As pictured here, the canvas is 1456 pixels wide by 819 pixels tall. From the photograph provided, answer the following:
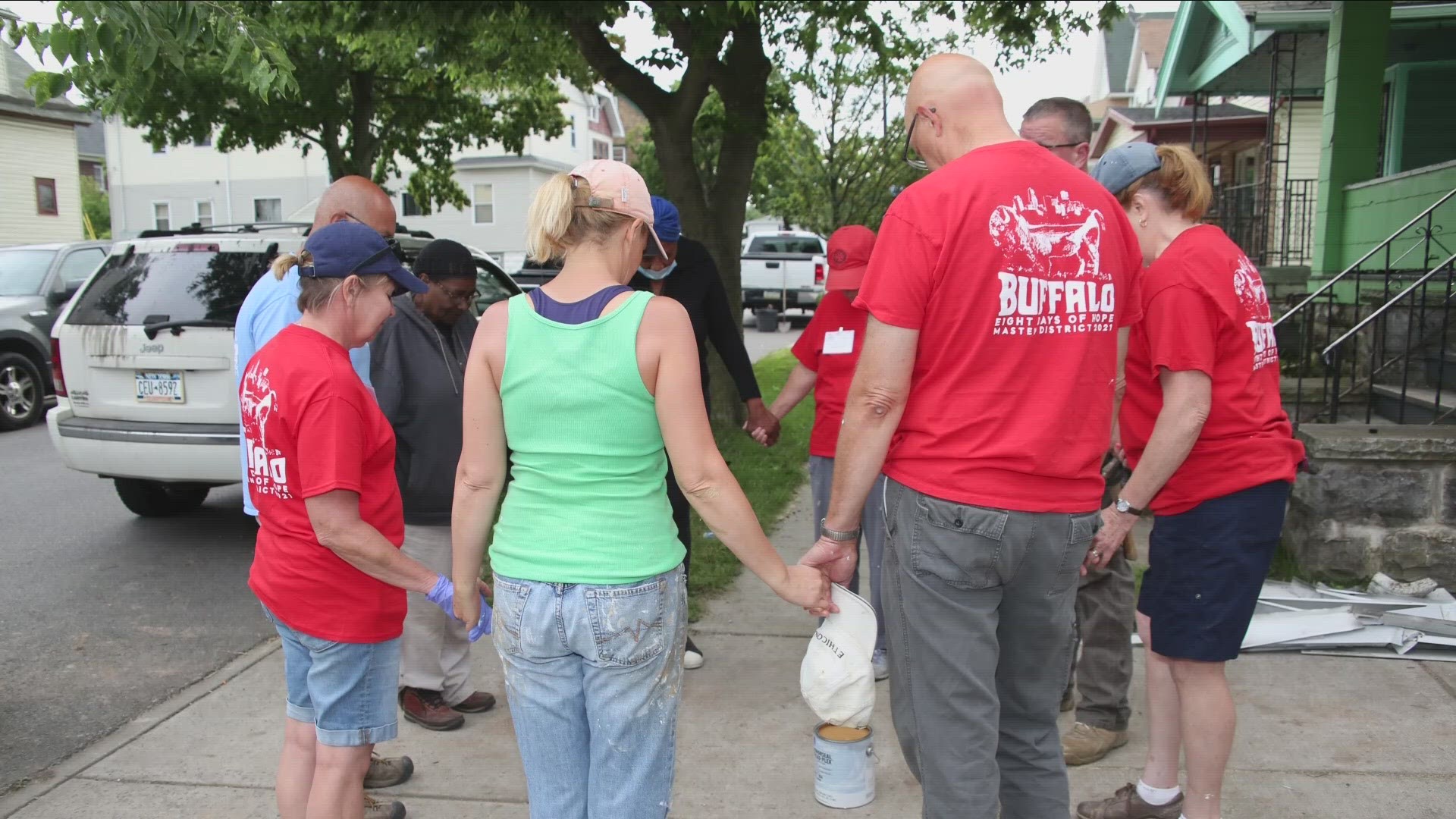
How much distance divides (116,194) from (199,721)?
40554 millimetres

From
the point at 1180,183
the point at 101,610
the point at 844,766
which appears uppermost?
the point at 1180,183

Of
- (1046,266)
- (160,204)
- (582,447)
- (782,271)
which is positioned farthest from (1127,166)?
(160,204)

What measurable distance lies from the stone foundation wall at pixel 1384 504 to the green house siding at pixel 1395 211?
3295 mm

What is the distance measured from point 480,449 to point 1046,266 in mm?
1284

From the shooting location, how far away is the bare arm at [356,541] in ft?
8.33

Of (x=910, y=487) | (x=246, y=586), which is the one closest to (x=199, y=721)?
(x=246, y=586)

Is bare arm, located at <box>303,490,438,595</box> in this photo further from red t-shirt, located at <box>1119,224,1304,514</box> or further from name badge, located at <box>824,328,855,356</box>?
name badge, located at <box>824,328,855,356</box>

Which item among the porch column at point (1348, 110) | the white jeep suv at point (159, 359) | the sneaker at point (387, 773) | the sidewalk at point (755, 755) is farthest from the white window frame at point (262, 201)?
the sneaker at point (387, 773)

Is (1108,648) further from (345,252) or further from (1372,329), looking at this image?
(1372,329)

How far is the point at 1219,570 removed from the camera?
290cm

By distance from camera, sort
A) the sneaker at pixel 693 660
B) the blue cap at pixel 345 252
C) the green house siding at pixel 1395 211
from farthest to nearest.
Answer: the green house siding at pixel 1395 211
the sneaker at pixel 693 660
the blue cap at pixel 345 252

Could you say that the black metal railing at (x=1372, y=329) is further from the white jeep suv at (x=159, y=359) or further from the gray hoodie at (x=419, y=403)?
the white jeep suv at (x=159, y=359)

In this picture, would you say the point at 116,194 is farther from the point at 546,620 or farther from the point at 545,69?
the point at 546,620

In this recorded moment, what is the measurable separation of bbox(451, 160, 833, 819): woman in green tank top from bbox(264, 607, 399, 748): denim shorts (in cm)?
55
